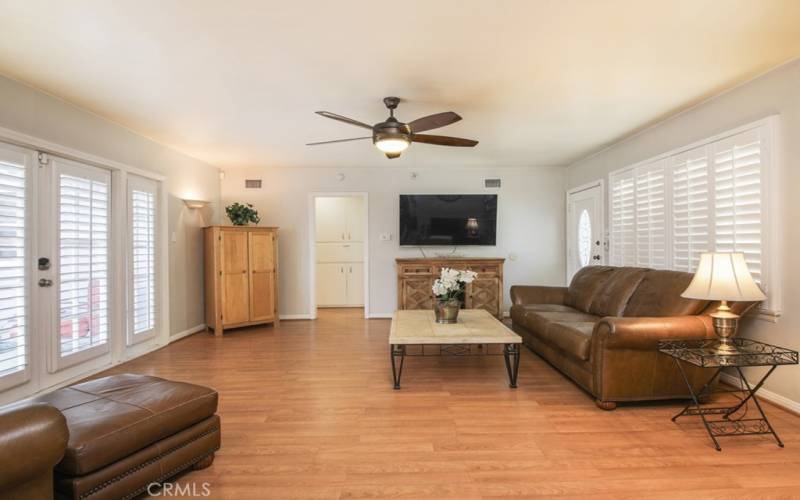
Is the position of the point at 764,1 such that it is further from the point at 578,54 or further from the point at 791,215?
the point at 791,215

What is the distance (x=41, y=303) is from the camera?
10.2 ft

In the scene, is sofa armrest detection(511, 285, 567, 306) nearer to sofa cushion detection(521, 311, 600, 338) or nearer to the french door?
sofa cushion detection(521, 311, 600, 338)

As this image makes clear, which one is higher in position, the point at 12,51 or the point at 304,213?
the point at 12,51

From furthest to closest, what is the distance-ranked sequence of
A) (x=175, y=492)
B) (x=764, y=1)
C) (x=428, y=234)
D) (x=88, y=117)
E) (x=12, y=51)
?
(x=428, y=234) → (x=88, y=117) → (x=12, y=51) → (x=764, y=1) → (x=175, y=492)

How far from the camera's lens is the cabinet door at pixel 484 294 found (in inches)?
226

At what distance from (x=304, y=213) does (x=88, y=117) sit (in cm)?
304

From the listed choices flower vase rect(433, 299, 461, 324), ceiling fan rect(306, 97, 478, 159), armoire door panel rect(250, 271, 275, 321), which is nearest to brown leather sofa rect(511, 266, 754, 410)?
flower vase rect(433, 299, 461, 324)

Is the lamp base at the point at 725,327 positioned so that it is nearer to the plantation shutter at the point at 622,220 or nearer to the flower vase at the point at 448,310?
the flower vase at the point at 448,310

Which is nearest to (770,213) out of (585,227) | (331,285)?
(585,227)

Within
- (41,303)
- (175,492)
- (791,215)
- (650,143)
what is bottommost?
(175,492)

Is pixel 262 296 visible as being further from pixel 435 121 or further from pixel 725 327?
pixel 725 327

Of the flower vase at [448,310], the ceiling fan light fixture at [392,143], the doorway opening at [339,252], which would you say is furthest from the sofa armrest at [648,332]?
the doorway opening at [339,252]

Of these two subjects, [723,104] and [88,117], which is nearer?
[723,104]

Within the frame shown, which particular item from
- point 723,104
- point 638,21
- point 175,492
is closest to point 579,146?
point 723,104
